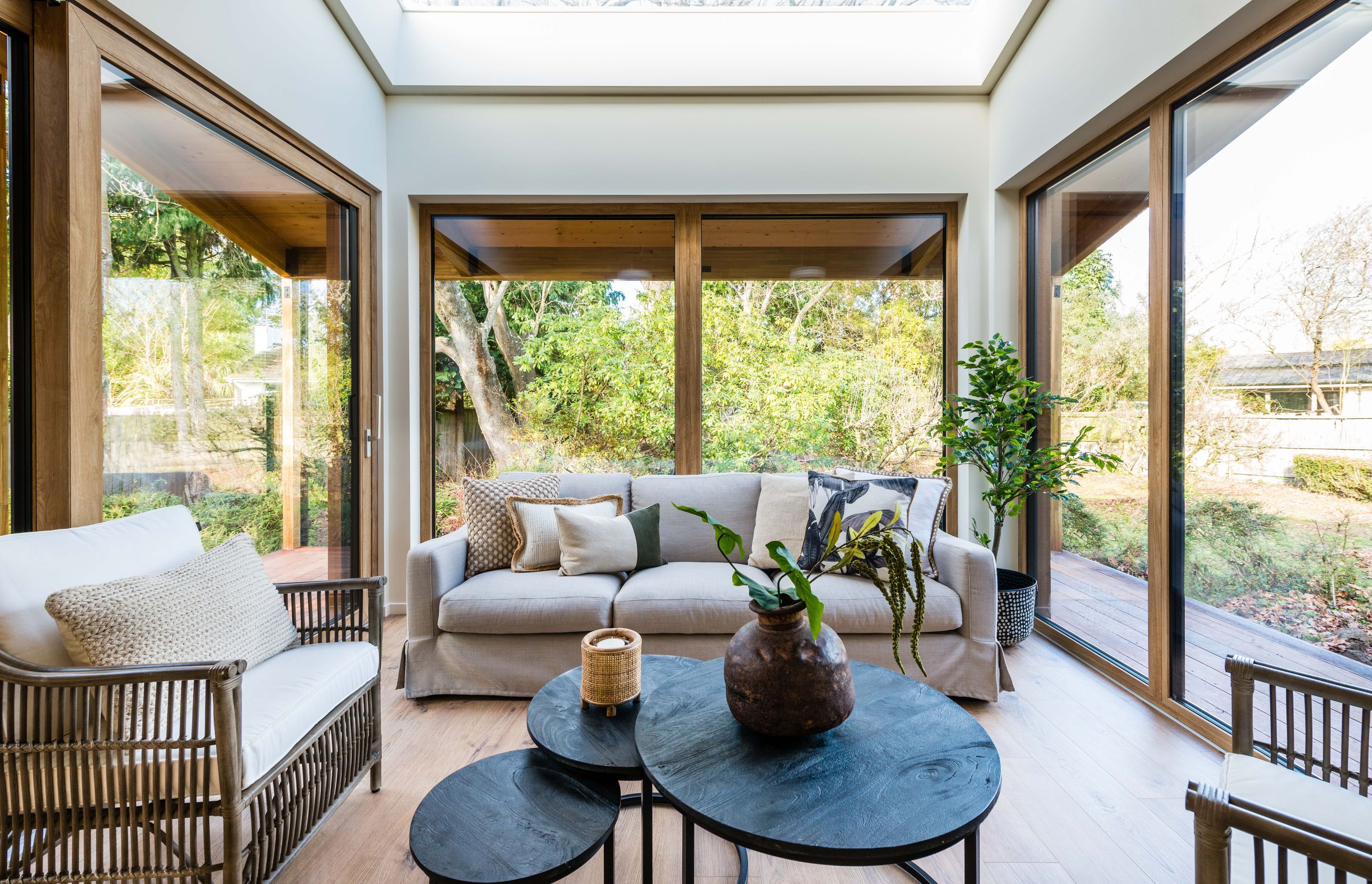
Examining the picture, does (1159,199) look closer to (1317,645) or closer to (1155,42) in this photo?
(1155,42)

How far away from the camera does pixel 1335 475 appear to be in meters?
1.72

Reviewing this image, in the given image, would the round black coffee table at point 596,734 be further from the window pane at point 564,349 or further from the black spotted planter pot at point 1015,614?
the window pane at point 564,349

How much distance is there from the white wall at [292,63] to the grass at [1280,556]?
3939mm

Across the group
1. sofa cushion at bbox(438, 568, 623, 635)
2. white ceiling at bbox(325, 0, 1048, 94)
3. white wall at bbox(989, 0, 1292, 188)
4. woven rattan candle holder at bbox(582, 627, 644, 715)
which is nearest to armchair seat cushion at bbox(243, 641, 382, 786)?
sofa cushion at bbox(438, 568, 623, 635)

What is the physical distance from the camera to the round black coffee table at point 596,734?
1225 mm

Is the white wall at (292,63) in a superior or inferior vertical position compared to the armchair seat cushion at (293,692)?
superior

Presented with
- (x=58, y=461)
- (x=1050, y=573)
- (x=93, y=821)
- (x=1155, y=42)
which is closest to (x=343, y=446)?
(x=58, y=461)

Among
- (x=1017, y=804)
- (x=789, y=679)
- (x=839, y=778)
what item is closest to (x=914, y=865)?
(x=1017, y=804)

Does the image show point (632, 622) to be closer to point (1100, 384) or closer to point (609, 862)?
point (609, 862)

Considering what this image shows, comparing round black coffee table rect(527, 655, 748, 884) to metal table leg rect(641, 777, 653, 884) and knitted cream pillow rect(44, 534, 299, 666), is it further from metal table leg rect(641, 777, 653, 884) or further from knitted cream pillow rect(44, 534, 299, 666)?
knitted cream pillow rect(44, 534, 299, 666)

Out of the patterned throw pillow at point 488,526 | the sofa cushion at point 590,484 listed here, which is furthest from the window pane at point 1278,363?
the patterned throw pillow at point 488,526

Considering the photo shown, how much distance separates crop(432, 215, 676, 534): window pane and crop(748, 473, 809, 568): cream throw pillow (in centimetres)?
91

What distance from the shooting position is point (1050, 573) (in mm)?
2947

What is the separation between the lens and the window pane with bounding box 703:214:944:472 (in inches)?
134
